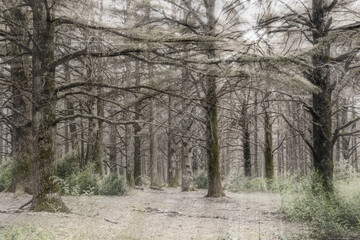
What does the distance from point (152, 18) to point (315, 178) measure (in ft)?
26.8

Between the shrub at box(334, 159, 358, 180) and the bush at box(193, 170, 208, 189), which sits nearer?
the shrub at box(334, 159, 358, 180)

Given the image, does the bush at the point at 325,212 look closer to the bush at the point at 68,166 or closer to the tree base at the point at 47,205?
the tree base at the point at 47,205

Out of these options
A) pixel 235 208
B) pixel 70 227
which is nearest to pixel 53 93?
pixel 70 227

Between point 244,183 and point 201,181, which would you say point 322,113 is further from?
point 201,181

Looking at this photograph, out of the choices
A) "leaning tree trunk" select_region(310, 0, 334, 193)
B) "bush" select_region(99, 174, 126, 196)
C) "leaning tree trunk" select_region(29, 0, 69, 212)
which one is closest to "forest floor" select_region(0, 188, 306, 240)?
"leaning tree trunk" select_region(29, 0, 69, 212)

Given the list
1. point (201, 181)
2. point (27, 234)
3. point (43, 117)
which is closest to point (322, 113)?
point (43, 117)

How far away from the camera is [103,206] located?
1087cm

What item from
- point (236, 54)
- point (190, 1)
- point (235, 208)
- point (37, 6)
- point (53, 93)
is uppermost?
point (190, 1)

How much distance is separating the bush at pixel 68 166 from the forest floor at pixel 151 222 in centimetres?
386

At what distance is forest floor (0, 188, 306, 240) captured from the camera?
6.63m

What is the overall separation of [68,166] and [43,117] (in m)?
8.17

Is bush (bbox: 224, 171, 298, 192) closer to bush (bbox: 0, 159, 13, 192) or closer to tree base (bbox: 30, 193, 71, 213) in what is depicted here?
bush (bbox: 0, 159, 13, 192)

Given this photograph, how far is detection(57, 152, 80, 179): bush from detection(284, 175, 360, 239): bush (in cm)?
1029

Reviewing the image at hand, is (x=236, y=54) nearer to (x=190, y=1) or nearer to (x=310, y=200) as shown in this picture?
(x=310, y=200)
